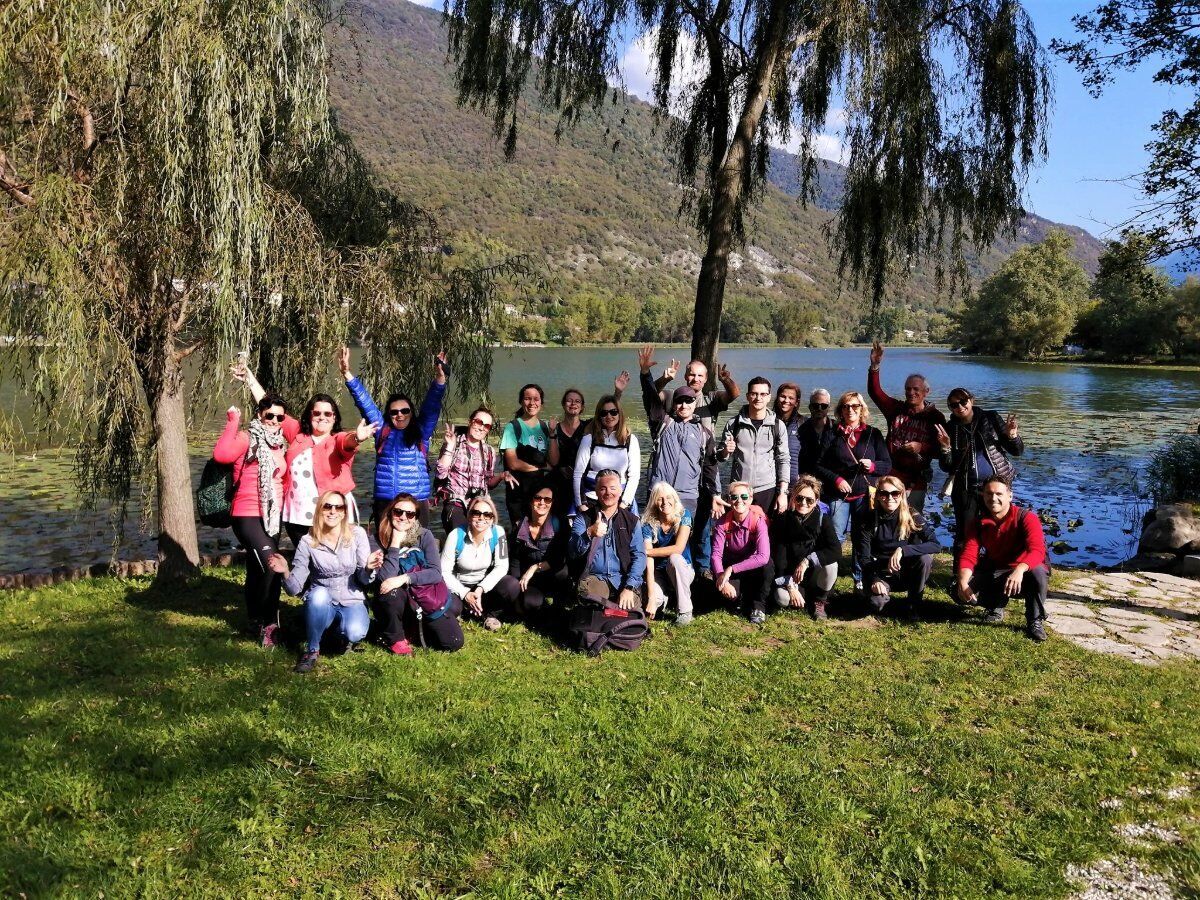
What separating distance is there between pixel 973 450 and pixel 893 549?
1257 millimetres

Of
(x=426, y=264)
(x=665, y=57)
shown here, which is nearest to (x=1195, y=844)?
(x=426, y=264)

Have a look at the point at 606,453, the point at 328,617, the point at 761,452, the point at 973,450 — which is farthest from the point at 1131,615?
the point at 328,617

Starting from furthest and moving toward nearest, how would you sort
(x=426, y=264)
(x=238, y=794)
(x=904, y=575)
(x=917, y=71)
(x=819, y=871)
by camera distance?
(x=917, y=71)
(x=426, y=264)
(x=904, y=575)
(x=238, y=794)
(x=819, y=871)

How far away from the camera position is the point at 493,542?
592 centimetres

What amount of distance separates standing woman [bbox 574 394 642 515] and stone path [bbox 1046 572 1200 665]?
3.40 meters

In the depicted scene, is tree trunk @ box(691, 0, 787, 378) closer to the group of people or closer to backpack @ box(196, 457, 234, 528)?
the group of people

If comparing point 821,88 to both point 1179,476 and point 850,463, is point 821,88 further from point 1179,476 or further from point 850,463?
point 1179,476

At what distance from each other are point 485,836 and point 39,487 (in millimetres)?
11507

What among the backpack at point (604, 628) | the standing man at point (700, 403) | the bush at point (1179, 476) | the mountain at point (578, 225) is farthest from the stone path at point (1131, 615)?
the mountain at point (578, 225)

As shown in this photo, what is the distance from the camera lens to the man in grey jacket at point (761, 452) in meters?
6.62

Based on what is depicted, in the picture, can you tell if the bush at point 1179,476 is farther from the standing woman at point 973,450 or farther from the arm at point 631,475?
the arm at point 631,475

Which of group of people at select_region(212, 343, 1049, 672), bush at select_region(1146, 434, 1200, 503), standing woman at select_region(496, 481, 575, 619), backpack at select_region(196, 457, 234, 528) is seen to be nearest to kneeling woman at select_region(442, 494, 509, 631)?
group of people at select_region(212, 343, 1049, 672)

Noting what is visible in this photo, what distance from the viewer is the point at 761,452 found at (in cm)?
665

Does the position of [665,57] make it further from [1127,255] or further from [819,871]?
[819,871]
